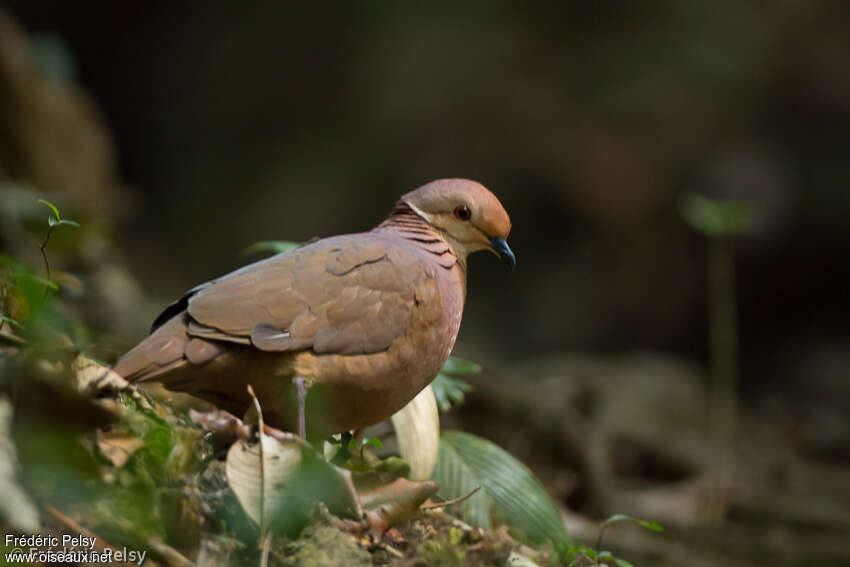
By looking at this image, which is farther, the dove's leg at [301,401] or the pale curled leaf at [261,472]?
the dove's leg at [301,401]

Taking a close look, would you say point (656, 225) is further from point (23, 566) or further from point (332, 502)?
point (23, 566)

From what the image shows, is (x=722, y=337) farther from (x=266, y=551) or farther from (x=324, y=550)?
(x=266, y=551)

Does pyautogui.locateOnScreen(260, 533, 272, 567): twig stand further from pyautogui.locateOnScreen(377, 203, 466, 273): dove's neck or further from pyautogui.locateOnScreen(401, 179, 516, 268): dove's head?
pyautogui.locateOnScreen(401, 179, 516, 268): dove's head

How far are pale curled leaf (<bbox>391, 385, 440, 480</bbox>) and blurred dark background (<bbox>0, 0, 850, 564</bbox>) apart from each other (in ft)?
19.9

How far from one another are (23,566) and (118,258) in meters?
8.02

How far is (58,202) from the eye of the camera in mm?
6828

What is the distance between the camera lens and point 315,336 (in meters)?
2.37

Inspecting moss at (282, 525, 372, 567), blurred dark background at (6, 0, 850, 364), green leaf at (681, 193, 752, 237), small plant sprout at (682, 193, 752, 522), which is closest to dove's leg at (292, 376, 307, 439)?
moss at (282, 525, 372, 567)

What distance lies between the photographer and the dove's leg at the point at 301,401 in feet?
7.43

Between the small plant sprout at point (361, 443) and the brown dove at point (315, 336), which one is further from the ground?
the brown dove at point (315, 336)

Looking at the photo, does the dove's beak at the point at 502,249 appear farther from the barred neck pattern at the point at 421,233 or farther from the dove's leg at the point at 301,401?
the dove's leg at the point at 301,401

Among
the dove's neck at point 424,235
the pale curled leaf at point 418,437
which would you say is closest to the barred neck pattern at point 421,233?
the dove's neck at point 424,235

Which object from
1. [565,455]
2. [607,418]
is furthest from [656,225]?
[565,455]

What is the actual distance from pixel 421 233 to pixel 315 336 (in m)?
0.65
